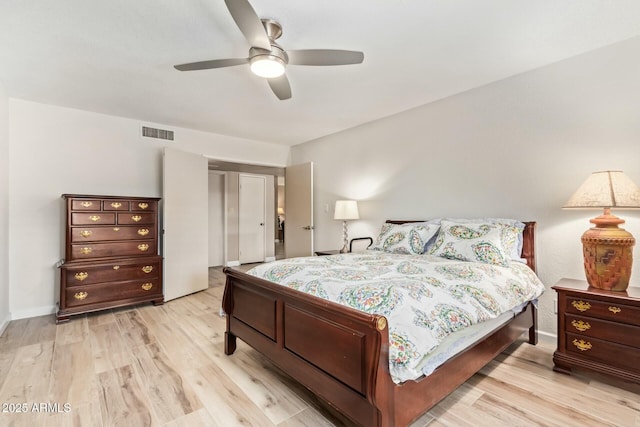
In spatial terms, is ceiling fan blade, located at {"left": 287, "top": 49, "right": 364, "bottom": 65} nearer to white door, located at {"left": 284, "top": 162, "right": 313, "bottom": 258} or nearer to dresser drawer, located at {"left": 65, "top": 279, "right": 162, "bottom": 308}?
white door, located at {"left": 284, "top": 162, "right": 313, "bottom": 258}

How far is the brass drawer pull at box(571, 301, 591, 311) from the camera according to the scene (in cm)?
206

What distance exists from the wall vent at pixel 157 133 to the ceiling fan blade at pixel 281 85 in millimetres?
2428

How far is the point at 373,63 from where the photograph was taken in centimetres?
256

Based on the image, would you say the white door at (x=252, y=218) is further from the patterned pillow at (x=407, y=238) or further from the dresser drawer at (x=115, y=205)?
the patterned pillow at (x=407, y=238)

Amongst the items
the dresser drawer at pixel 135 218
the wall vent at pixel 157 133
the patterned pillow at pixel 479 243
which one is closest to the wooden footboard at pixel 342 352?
the patterned pillow at pixel 479 243

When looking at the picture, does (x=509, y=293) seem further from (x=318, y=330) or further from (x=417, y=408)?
(x=318, y=330)

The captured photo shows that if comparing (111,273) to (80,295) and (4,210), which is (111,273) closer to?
(80,295)

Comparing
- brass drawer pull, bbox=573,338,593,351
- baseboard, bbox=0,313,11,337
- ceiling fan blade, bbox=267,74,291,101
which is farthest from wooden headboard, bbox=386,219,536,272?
baseboard, bbox=0,313,11,337

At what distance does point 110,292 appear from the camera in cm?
346

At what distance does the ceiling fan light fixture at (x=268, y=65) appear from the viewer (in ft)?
6.60

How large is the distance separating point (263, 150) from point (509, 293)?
427 cm

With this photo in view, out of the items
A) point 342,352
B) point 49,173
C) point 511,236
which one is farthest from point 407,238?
point 49,173

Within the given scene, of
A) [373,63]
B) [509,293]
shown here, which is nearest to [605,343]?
[509,293]

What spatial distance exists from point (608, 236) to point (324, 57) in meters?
2.29
